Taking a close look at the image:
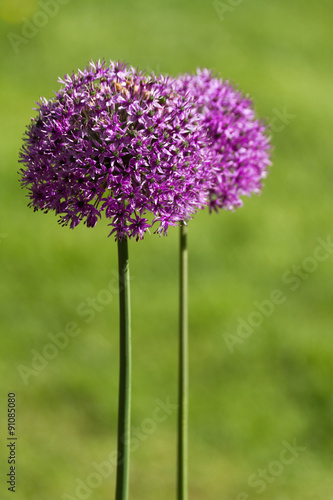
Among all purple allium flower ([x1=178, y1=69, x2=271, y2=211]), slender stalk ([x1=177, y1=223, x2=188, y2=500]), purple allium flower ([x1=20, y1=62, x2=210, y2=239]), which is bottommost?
slender stalk ([x1=177, y1=223, x2=188, y2=500])

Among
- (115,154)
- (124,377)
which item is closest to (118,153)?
(115,154)

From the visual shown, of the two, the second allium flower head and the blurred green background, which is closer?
the second allium flower head

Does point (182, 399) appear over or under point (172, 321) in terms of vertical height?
under

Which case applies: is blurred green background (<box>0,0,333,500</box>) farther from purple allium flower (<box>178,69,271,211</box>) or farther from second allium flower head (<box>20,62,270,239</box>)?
second allium flower head (<box>20,62,270,239</box>)

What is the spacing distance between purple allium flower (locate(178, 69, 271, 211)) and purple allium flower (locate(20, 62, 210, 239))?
17.0 inches

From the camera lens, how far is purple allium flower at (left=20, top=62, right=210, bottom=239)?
1.91m

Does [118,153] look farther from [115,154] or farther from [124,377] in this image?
[124,377]

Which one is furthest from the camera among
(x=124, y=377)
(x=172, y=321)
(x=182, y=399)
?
(x=172, y=321)

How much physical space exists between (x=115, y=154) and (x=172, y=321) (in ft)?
12.5

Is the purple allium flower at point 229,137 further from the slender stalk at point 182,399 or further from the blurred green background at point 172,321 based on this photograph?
the blurred green background at point 172,321

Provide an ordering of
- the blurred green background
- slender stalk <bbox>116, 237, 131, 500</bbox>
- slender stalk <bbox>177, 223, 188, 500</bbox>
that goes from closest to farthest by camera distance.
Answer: slender stalk <bbox>116, 237, 131, 500</bbox>
slender stalk <bbox>177, 223, 188, 500</bbox>
the blurred green background

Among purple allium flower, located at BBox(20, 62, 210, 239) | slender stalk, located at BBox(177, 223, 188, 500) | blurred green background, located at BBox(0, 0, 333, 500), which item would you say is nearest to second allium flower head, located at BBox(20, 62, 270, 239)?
purple allium flower, located at BBox(20, 62, 210, 239)

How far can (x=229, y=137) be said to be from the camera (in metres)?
2.49

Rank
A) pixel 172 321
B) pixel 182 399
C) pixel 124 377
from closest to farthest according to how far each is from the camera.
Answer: pixel 124 377
pixel 182 399
pixel 172 321
